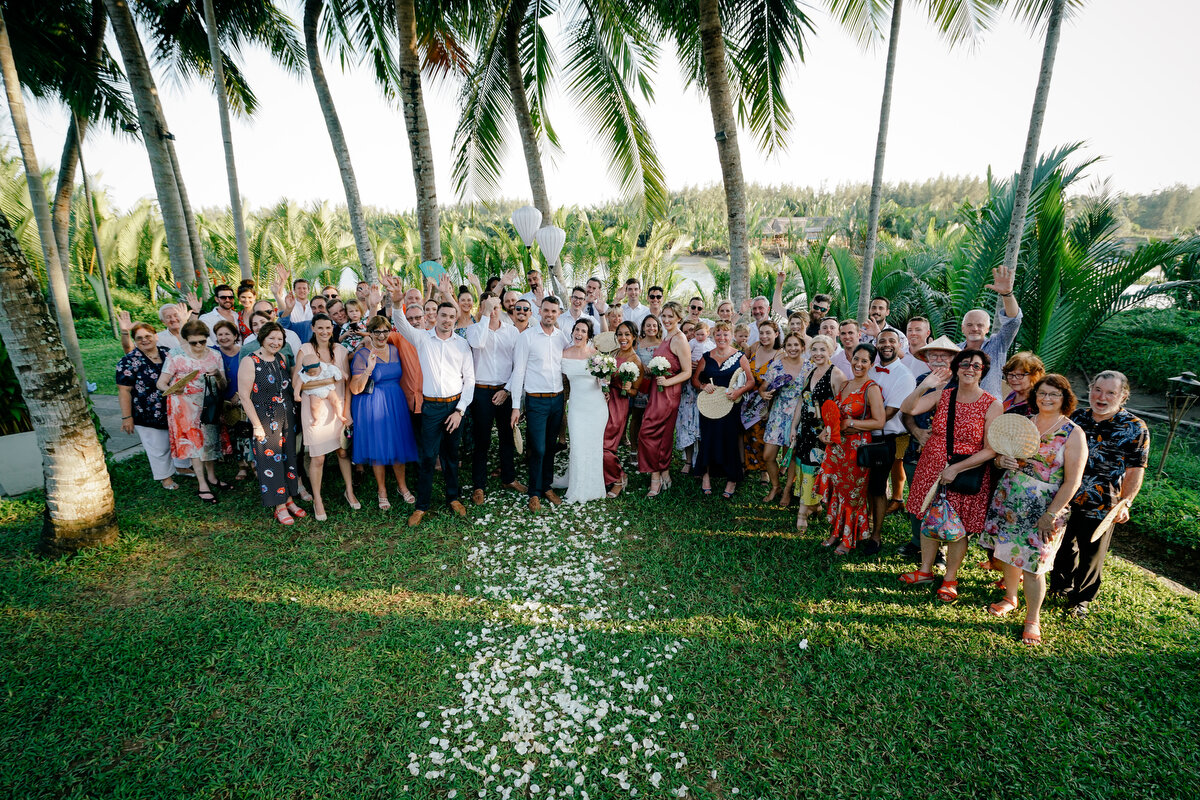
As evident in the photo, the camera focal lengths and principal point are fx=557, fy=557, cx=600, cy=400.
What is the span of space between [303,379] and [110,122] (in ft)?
41.7

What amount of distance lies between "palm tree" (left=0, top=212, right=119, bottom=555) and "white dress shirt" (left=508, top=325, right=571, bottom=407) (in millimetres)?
4030

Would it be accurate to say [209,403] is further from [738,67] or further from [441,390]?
[738,67]

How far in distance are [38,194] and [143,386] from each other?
3.76m

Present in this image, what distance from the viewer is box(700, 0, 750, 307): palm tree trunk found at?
8133 mm

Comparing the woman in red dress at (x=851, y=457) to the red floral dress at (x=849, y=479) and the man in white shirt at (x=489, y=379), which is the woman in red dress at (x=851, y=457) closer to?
the red floral dress at (x=849, y=479)

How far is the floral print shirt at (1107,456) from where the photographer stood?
418 cm

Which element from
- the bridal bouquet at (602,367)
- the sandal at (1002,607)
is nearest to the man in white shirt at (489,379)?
the bridal bouquet at (602,367)

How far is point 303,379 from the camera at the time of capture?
5.82 metres

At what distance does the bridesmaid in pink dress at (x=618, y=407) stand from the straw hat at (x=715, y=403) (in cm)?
80

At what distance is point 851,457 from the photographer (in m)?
5.45

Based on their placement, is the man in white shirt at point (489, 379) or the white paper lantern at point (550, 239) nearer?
the man in white shirt at point (489, 379)

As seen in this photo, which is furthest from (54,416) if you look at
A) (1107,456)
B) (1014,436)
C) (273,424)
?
(1107,456)

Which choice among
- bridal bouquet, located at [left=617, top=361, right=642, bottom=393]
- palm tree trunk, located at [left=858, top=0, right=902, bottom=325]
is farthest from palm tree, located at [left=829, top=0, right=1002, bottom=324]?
bridal bouquet, located at [left=617, top=361, right=642, bottom=393]

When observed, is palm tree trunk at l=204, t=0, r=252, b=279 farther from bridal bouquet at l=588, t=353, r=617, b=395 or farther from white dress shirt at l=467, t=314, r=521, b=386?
bridal bouquet at l=588, t=353, r=617, b=395
